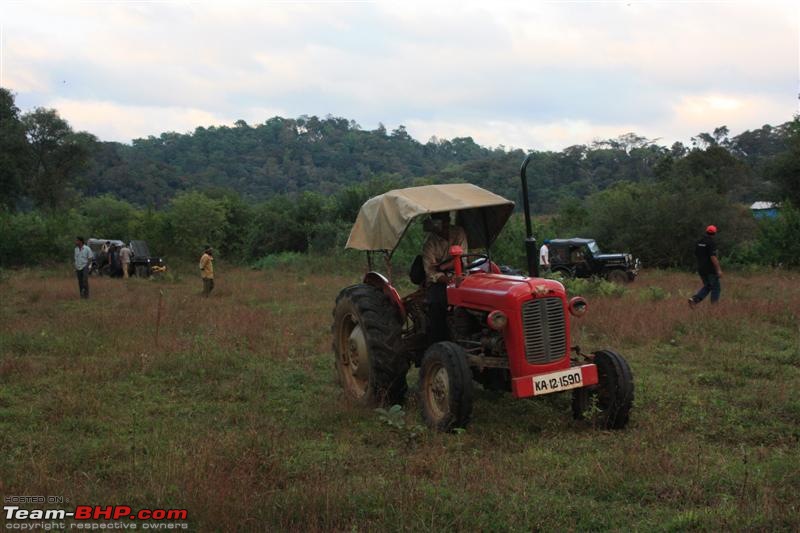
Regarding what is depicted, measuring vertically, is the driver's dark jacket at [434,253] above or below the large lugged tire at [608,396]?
above

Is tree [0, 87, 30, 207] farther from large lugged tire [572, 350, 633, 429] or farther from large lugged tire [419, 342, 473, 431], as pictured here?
large lugged tire [572, 350, 633, 429]

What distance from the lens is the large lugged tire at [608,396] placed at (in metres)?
5.78

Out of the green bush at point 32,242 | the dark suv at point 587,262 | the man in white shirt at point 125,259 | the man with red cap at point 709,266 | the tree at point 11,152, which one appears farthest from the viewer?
the tree at point 11,152

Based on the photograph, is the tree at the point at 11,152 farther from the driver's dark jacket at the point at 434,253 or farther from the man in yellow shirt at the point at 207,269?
the driver's dark jacket at the point at 434,253

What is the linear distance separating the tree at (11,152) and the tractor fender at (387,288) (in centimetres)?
3559

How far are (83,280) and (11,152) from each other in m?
25.3

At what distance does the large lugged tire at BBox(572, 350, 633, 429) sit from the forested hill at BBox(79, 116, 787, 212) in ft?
101

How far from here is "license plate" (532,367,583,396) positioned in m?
5.64

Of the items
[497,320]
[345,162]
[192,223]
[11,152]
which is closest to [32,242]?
[192,223]

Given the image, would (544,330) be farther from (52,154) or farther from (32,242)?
(52,154)

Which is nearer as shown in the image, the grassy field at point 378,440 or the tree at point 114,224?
the grassy field at point 378,440

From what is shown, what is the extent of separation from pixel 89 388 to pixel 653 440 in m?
5.69

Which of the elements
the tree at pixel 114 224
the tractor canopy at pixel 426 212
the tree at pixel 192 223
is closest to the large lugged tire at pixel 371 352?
the tractor canopy at pixel 426 212

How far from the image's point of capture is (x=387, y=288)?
7133mm
